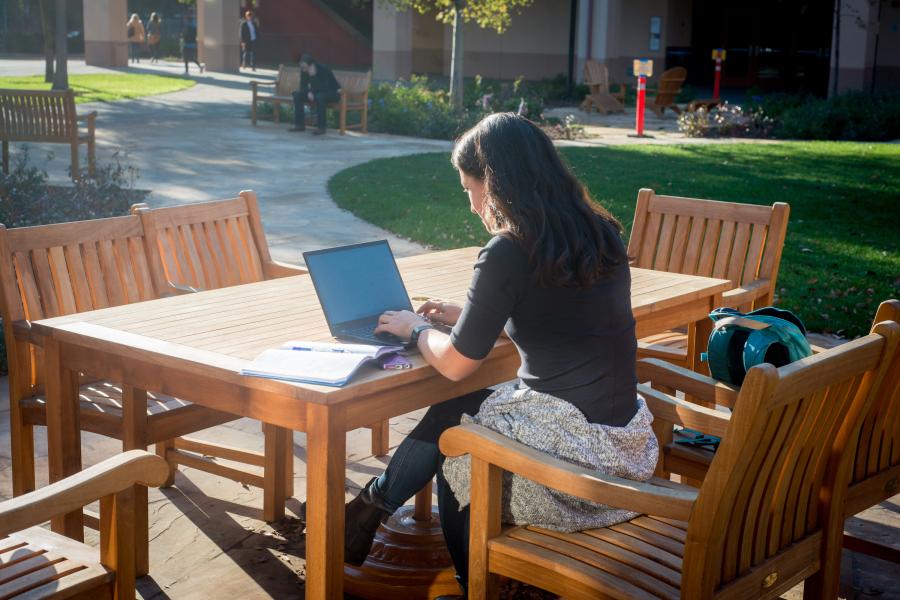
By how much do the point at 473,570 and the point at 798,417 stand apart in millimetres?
975

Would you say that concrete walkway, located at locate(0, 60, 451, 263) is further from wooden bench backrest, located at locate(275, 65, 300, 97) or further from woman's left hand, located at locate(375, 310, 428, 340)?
woman's left hand, located at locate(375, 310, 428, 340)

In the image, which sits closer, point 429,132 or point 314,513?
point 314,513

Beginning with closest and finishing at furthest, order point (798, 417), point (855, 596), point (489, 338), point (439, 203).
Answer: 1. point (798, 417)
2. point (489, 338)
3. point (855, 596)
4. point (439, 203)

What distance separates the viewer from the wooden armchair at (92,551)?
2525 millimetres

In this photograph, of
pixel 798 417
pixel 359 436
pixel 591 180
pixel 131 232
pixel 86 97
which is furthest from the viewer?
pixel 86 97

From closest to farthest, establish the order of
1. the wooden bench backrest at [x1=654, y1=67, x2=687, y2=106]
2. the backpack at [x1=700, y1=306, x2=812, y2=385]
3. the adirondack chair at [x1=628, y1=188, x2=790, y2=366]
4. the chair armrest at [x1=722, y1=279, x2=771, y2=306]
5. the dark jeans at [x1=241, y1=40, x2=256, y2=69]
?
the backpack at [x1=700, y1=306, x2=812, y2=385]
the chair armrest at [x1=722, y1=279, x2=771, y2=306]
the adirondack chair at [x1=628, y1=188, x2=790, y2=366]
the wooden bench backrest at [x1=654, y1=67, x2=687, y2=106]
the dark jeans at [x1=241, y1=40, x2=256, y2=69]

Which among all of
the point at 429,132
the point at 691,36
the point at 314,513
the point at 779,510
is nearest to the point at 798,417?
the point at 779,510

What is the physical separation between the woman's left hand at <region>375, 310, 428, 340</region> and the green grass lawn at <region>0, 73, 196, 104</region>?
71.1 feet

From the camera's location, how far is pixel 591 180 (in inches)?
527

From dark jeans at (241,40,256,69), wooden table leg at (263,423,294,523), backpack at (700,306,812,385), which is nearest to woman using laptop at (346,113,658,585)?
backpack at (700,306,812,385)

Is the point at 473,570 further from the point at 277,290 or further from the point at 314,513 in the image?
the point at 277,290

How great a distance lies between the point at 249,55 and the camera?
4184 cm

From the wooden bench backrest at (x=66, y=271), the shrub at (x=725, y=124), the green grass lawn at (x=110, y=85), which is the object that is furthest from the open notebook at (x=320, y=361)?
the green grass lawn at (x=110, y=85)

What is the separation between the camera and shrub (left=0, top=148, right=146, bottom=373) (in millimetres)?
8648
